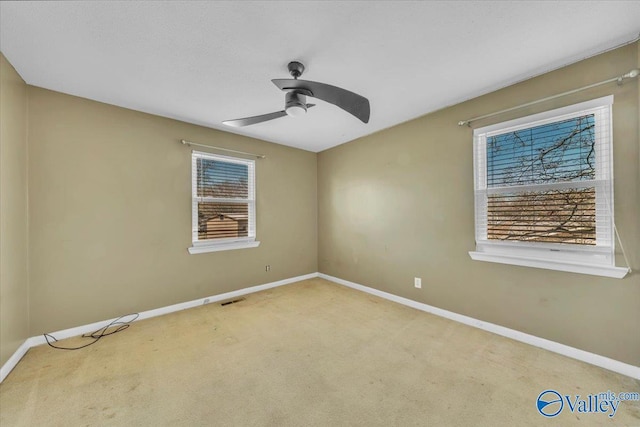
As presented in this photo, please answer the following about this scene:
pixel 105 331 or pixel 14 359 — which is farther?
pixel 105 331

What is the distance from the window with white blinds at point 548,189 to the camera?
1925 mm

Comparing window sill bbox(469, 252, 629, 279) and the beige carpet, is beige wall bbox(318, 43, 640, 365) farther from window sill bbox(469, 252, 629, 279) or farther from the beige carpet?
the beige carpet

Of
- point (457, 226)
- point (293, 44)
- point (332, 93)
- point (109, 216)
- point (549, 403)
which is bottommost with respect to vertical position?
point (549, 403)

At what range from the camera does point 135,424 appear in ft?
4.70

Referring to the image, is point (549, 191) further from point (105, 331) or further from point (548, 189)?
point (105, 331)

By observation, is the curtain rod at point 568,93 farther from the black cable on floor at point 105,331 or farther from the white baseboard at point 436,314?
the black cable on floor at point 105,331

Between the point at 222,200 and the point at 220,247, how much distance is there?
672mm

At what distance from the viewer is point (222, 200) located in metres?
3.51

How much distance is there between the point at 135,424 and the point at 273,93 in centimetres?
273

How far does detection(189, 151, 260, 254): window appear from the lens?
3301 millimetres

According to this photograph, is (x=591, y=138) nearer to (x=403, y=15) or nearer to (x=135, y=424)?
(x=403, y=15)

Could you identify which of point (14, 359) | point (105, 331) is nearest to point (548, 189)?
point (105, 331)

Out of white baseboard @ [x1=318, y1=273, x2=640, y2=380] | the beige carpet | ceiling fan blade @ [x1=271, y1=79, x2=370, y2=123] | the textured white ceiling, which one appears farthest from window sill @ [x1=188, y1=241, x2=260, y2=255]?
ceiling fan blade @ [x1=271, y1=79, x2=370, y2=123]

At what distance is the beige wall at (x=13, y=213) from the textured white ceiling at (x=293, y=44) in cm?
24
